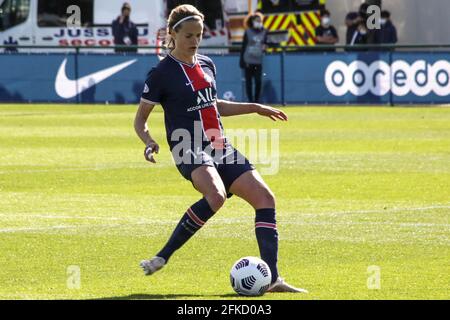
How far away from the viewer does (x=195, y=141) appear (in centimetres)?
1019

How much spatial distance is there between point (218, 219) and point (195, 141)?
4.07 m

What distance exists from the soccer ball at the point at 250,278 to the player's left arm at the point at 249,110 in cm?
133

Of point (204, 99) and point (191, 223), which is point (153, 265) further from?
point (204, 99)

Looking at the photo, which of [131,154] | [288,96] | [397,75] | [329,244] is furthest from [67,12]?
[329,244]

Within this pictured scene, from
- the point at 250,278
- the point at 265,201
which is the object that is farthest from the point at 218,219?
the point at 250,278

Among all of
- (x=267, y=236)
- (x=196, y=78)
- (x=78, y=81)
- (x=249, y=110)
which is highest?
(x=196, y=78)

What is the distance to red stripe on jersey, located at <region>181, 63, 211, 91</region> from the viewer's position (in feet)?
33.8

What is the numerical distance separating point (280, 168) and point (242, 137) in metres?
5.91

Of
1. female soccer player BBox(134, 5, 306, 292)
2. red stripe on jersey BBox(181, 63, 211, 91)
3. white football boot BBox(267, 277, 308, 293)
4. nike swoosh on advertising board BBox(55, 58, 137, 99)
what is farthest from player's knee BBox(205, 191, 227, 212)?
nike swoosh on advertising board BBox(55, 58, 137, 99)

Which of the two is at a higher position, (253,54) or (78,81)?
(253,54)

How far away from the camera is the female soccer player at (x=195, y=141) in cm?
994

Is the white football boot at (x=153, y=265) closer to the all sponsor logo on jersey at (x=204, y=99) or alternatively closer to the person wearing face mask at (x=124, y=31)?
the all sponsor logo on jersey at (x=204, y=99)

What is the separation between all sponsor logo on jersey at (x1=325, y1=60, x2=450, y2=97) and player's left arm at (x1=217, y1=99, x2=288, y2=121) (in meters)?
23.0

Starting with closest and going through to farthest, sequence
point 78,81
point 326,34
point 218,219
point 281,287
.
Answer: point 281,287, point 218,219, point 78,81, point 326,34
